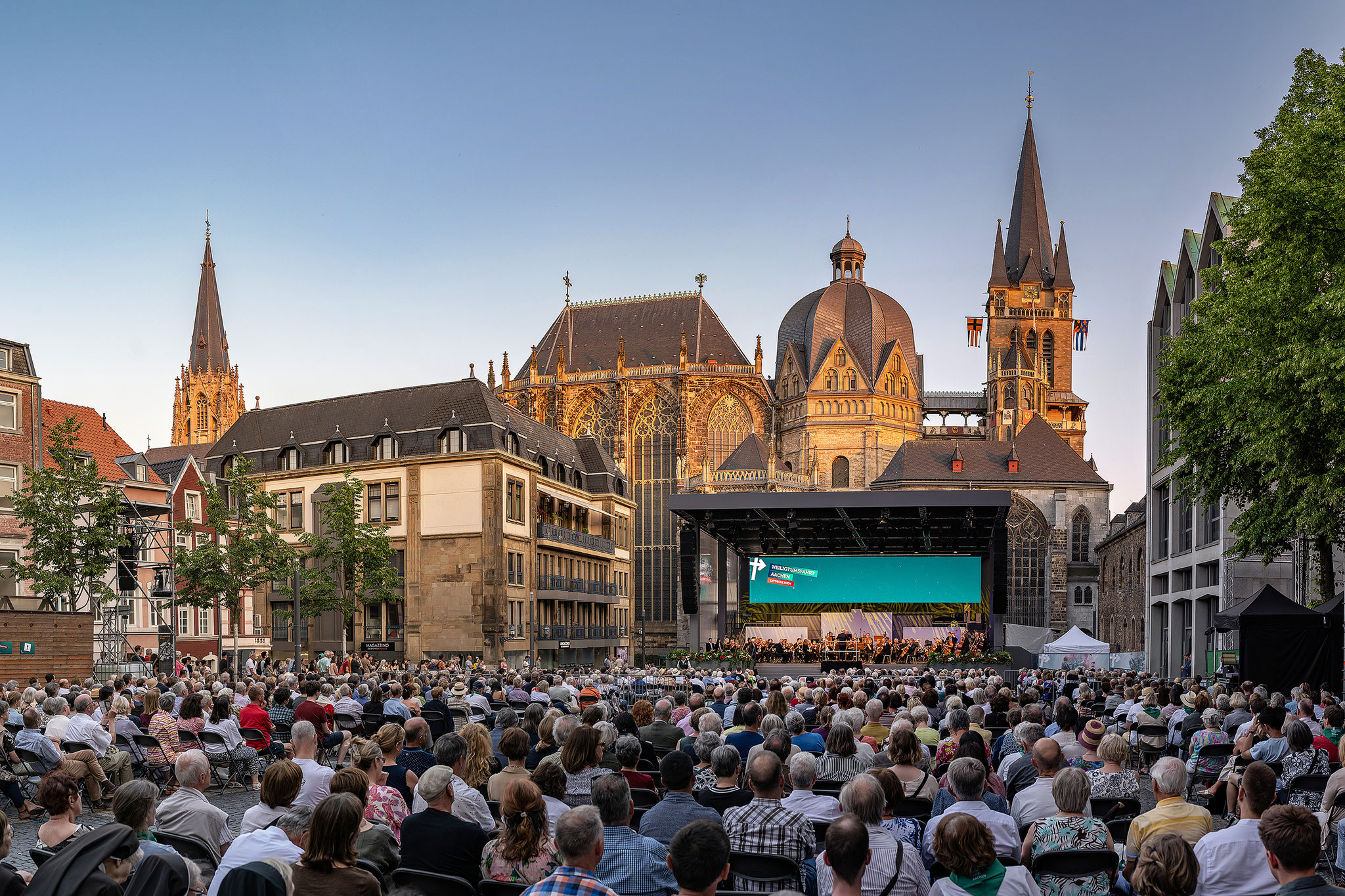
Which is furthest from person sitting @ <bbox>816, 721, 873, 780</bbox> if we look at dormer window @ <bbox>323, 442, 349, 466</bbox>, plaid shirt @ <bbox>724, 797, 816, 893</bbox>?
dormer window @ <bbox>323, 442, 349, 466</bbox>

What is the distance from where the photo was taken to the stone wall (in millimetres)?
22984

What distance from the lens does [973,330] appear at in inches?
3792

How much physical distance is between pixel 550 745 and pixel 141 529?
91.0 feet

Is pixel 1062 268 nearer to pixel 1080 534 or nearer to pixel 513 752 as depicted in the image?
pixel 1080 534

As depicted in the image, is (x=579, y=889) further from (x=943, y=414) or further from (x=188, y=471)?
(x=943, y=414)

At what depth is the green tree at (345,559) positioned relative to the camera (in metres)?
38.1

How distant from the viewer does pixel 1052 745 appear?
26.3 feet

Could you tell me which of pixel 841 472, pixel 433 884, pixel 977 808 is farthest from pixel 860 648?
pixel 433 884

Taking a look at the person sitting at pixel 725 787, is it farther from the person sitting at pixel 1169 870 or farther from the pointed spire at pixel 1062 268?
the pointed spire at pixel 1062 268

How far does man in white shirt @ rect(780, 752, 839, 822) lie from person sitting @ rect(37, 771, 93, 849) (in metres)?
3.63

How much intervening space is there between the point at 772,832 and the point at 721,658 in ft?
105

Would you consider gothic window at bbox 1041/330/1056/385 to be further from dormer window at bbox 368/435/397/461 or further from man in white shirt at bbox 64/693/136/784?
man in white shirt at bbox 64/693/136/784

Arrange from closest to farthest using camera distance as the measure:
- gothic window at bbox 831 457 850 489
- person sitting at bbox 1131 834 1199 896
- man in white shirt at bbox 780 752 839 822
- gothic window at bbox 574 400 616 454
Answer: person sitting at bbox 1131 834 1199 896 < man in white shirt at bbox 780 752 839 822 < gothic window at bbox 574 400 616 454 < gothic window at bbox 831 457 850 489

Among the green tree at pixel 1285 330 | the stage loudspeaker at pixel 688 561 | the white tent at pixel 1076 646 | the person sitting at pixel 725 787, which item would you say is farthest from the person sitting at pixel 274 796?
the stage loudspeaker at pixel 688 561
